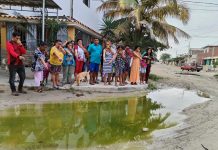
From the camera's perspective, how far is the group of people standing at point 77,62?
10.2 meters

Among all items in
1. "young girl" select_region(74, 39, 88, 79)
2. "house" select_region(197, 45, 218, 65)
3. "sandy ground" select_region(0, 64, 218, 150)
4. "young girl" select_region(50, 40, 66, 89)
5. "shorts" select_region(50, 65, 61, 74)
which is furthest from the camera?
"house" select_region(197, 45, 218, 65)

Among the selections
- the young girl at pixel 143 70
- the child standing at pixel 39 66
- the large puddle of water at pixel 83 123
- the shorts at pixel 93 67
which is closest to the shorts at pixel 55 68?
the child standing at pixel 39 66

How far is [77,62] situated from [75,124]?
5630mm

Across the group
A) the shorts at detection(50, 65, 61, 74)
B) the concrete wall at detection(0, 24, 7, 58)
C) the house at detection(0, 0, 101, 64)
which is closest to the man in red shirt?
the shorts at detection(50, 65, 61, 74)

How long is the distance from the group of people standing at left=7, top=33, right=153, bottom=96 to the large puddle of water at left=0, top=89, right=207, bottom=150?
6.19 feet

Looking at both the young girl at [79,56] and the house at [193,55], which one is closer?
the young girl at [79,56]

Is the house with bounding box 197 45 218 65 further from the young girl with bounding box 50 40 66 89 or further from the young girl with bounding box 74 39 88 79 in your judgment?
the young girl with bounding box 50 40 66 89

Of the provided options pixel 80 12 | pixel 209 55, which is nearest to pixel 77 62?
pixel 80 12

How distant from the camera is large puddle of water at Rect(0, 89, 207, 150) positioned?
6.13 meters

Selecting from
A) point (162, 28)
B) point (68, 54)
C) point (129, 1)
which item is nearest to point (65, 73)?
point (68, 54)

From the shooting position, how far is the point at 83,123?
7578 millimetres

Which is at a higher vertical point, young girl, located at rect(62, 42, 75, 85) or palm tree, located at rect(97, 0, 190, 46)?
palm tree, located at rect(97, 0, 190, 46)

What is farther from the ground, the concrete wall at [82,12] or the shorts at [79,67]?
the concrete wall at [82,12]

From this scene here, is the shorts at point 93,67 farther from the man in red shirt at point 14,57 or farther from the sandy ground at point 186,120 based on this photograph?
the man in red shirt at point 14,57
